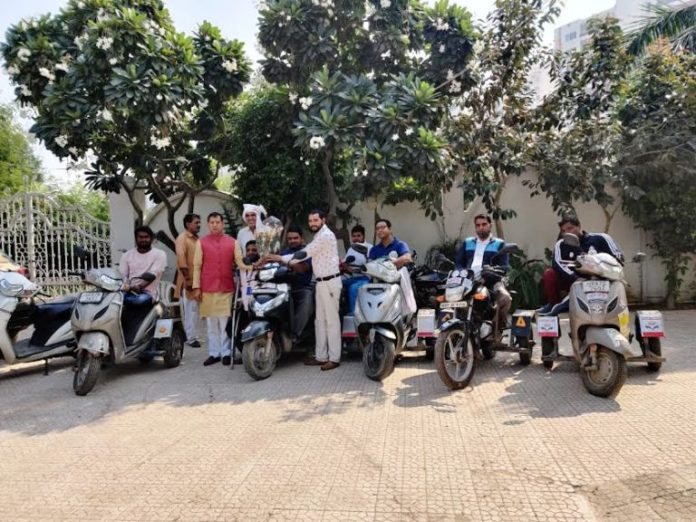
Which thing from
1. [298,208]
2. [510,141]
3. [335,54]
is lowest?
[298,208]

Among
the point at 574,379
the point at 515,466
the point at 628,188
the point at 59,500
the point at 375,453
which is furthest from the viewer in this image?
the point at 628,188

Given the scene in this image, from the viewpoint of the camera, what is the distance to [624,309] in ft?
15.0

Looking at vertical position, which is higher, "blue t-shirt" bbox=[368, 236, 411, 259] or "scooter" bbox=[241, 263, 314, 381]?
"blue t-shirt" bbox=[368, 236, 411, 259]

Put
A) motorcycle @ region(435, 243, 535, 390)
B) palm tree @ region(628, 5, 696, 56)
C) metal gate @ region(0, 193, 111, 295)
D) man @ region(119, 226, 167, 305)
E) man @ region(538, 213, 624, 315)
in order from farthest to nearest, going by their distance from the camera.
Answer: metal gate @ region(0, 193, 111, 295) < palm tree @ region(628, 5, 696, 56) < man @ region(119, 226, 167, 305) < man @ region(538, 213, 624, 315) < motorcycle @ region(435, 243, 535, 390)

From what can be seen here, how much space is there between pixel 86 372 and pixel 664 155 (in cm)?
814

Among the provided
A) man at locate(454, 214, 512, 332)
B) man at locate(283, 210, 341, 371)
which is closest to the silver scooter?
man at locate(283, 210, 341, 371)

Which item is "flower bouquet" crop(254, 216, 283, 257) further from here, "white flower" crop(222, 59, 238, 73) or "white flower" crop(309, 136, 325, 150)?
"white flower" crop(222, 59, 238, 73)

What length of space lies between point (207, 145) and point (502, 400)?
7.07 m

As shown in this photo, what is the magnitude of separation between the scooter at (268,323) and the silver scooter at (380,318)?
31.1 inches

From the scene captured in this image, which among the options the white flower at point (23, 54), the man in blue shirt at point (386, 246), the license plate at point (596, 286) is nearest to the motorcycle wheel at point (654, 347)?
the license plate at point (596, 286)

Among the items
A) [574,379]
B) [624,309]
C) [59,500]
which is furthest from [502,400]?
[59,500]

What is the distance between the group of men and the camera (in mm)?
5512

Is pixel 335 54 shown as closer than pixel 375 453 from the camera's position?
No

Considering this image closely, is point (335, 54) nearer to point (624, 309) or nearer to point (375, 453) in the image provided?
point (624, 309)
